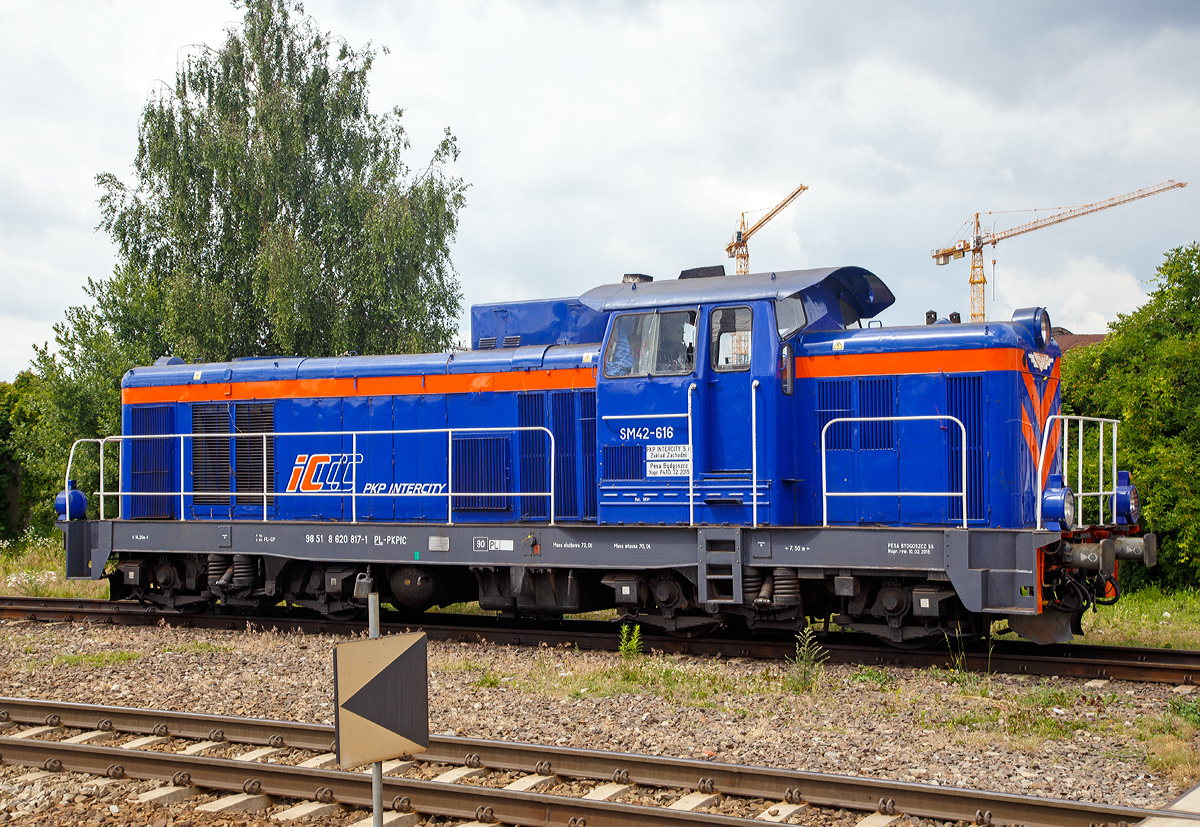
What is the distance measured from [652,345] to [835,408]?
6.23 feet

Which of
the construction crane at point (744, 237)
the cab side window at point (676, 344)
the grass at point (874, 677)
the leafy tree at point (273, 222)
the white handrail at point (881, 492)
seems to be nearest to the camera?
the grass at point (874, 677)

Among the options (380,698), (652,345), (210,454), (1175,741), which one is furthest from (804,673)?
(210,454)

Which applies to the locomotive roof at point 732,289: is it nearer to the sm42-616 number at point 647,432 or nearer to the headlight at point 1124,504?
the sm42-616 number at point 647,432

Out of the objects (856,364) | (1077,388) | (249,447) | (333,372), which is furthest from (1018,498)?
(1077,388)

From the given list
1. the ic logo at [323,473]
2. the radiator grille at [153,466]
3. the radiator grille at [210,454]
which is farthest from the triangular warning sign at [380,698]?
the radiator grille at [153,466]

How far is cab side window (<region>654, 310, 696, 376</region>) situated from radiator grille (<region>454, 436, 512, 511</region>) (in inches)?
93.0

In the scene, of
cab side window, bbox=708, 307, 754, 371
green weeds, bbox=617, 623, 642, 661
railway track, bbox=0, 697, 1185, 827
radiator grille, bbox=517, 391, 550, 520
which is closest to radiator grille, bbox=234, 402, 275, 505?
radiator grille, bbox=517, 391, 550, 520

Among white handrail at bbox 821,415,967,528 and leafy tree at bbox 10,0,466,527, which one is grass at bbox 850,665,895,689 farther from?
leafy tree at bbox 10,0,466,527

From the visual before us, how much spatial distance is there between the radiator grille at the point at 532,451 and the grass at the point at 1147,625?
6050 mm

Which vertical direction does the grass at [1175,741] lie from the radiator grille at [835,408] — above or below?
below

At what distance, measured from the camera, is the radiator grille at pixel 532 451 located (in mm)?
11320

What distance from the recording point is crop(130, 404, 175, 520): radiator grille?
43.9 ft

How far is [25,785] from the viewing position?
6406 millimetres

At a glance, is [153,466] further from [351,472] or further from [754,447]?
[754,447]
